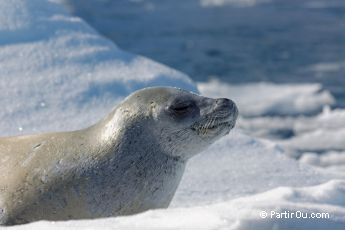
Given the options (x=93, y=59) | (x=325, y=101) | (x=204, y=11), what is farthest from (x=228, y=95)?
(x=204, y=11)

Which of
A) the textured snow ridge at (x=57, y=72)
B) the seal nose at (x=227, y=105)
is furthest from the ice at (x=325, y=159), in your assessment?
the seal nose at (x=227, y=105)

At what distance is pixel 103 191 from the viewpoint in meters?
2.77

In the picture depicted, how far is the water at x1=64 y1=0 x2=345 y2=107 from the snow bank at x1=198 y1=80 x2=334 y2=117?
22 cm

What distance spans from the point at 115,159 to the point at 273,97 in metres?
6.11

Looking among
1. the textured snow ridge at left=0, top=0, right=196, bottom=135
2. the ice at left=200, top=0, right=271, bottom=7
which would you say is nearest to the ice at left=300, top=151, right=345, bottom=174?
the textured snow ridge at left=0, top=0, right=196, bottom=135

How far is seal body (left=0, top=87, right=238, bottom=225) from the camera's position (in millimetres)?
2768

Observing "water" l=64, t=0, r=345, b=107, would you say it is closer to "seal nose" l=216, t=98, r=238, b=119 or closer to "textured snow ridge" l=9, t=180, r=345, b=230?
"seal nose" l=216, t=98, r=238, b=119

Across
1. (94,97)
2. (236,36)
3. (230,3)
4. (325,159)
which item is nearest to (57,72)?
(94,97)

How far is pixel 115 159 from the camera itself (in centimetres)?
282

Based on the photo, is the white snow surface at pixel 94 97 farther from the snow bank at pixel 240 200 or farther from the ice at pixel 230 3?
the ice at pixel 230 3

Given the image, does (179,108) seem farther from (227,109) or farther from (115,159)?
(115,159)

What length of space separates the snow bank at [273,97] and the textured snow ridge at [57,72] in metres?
3.21

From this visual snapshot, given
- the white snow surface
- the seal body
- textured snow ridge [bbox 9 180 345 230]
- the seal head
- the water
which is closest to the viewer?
textured snow ridge [bbox 9 180 345 230]

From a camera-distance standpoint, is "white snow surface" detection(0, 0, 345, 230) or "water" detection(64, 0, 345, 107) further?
"water" detection(64, 0, 345, 107)
